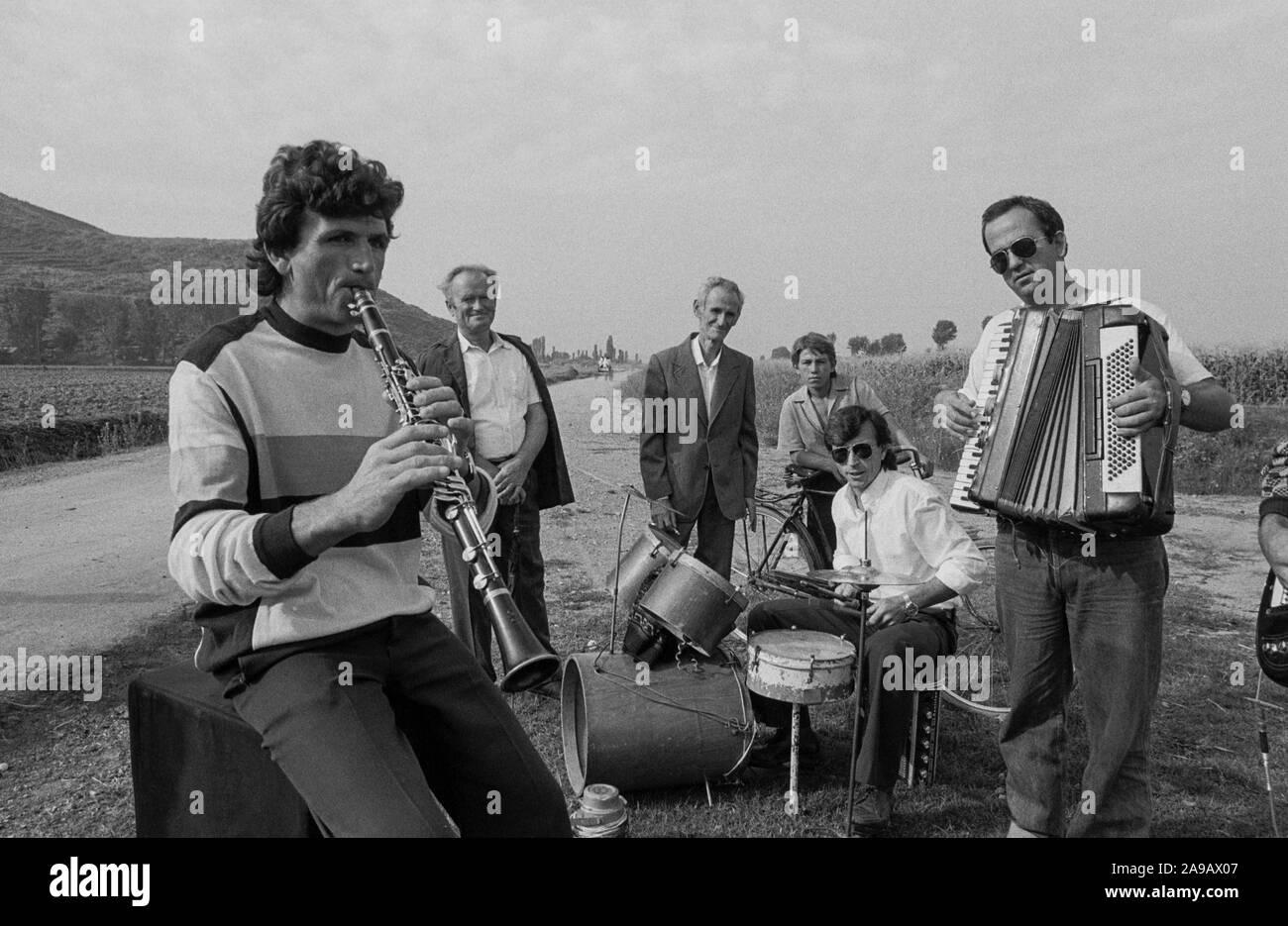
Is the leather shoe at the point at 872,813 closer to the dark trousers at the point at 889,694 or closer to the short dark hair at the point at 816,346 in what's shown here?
the dark trousers at the point at 889,694

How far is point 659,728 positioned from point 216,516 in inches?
102

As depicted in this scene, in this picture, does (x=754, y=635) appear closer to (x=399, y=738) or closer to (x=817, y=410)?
(x=399, y=738)

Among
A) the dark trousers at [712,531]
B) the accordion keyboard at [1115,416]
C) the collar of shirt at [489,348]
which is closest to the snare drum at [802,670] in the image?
the accordion keyboard at [1115,416]

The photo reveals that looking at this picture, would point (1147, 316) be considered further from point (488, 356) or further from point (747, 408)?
point (488, 356)

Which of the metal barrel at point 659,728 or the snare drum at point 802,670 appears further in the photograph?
the metal barrel at point 659,728

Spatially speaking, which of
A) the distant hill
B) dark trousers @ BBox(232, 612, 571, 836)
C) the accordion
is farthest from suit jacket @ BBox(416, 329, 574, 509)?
the distant hill

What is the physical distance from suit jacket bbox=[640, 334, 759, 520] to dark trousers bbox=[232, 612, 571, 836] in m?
3.52

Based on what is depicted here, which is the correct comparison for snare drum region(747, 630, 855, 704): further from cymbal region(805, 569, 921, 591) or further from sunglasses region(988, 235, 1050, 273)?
sunglasses region(988, 235, 1050, 273)

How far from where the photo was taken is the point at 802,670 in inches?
145

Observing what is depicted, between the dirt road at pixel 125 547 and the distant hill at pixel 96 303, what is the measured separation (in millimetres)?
9176

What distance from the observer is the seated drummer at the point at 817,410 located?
633cm

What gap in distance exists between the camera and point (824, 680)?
145 inches

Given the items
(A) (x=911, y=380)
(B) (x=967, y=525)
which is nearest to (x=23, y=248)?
(A) (x=911, y=380)
